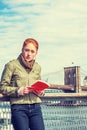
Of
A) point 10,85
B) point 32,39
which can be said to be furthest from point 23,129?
point 32,39

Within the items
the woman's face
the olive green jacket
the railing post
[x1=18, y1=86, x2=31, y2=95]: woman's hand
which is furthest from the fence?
the railing post

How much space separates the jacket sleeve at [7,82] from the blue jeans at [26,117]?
6.1 inches

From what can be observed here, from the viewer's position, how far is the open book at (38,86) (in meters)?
4.85

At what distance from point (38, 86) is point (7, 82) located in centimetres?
36

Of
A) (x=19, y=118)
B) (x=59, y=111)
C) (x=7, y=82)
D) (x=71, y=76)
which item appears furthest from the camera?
(x=71, y=76)

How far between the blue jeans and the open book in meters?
0.15

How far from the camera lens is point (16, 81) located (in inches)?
192

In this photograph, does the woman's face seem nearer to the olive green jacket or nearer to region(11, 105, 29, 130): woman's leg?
the olive green jacket

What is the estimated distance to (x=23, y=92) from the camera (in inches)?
187

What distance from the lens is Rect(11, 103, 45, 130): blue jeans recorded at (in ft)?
15.5

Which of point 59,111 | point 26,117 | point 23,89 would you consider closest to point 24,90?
point 23,89

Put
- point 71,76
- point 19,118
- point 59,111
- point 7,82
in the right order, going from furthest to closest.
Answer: point 71,76 < point 59,111 < point 7,82 < point 19,118

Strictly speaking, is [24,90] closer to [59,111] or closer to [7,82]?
[7,82]

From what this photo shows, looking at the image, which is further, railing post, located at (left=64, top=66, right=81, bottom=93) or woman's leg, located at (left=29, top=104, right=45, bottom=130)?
railing post, located at (left=64, top=66, right=81, bottom=93)
